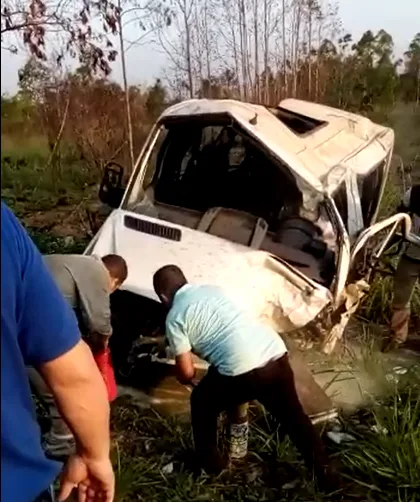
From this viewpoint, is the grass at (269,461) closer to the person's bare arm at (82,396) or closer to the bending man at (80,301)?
the bending man at (80,301)

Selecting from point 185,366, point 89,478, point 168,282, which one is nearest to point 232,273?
point 168,282

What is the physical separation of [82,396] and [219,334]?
1.93 m

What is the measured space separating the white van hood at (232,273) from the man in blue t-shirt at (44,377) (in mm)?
2818

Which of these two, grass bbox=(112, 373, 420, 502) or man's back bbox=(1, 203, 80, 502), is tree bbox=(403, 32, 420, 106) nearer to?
grass bbox=(112, 373, 420, 502)

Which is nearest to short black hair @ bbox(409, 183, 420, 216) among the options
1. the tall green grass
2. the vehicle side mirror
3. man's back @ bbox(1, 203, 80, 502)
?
the tall green grass

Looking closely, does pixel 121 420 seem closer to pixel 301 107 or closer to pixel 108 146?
pixel 301 107

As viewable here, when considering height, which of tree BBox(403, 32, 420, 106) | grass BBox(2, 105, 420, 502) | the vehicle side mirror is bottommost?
grass BBox(2, 105, 420, 502)

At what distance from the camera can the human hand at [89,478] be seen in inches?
80.4

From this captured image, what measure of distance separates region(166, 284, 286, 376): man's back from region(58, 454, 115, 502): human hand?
1.70 m

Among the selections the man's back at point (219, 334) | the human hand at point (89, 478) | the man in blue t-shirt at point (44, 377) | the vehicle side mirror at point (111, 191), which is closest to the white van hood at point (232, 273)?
the man's back at point (219, 334)

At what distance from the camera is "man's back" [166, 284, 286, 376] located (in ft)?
12.5

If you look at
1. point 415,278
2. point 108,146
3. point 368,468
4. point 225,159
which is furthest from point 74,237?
point 368,468

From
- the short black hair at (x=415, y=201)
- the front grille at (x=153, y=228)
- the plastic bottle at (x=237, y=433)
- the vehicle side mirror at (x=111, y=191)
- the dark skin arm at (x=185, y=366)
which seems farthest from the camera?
the vehicle side mirror at (x=111, y=191)

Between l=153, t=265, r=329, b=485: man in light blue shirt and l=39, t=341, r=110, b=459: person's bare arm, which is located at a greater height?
l=39, t=341, r=110, b=459: person's bare arm
